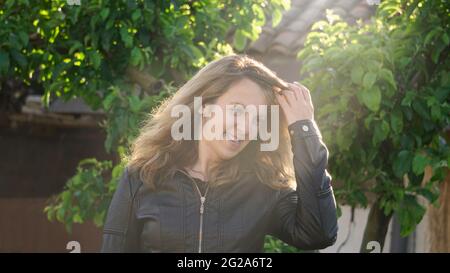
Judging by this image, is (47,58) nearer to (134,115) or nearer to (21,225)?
(134,115)

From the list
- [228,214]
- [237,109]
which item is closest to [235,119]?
[237,109]

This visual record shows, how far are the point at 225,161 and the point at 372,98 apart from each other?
1.44 metres

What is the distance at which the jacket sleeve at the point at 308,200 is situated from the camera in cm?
243

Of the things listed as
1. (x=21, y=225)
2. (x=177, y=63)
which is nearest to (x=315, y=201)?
(x=177, y=63)

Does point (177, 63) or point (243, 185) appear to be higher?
point (177, 63)

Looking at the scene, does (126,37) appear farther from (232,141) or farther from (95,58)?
(232,141)

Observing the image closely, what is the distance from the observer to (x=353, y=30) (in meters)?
4.10

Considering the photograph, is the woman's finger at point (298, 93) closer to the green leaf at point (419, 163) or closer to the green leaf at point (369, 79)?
the green leaf at point (369, 79)

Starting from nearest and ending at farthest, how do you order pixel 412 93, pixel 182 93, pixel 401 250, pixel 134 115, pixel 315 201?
pixel 315 201 → pixel 182 93 → pixel 412 93 → pixel 134 115 → pixel 401 250

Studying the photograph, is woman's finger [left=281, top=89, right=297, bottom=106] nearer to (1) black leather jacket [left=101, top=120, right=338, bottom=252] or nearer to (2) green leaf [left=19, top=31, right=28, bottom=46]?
(1) black leather jacket [left=101, top=120, right=338, bottom=252]

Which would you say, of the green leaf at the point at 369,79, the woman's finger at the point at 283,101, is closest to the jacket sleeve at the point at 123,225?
the woman's finger at the point at 283,101

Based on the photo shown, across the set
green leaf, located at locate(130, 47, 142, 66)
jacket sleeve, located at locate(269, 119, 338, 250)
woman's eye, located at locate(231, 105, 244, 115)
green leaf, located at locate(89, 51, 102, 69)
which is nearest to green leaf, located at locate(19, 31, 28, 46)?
green leaf, located at locate(89, 51, 102, 69)

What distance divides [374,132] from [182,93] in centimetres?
158

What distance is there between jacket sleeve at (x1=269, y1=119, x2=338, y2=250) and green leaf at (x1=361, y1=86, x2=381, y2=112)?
135 cm
